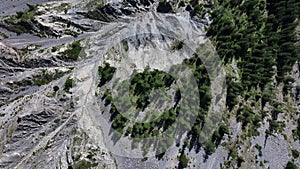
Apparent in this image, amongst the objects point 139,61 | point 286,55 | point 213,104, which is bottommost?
point 213,104

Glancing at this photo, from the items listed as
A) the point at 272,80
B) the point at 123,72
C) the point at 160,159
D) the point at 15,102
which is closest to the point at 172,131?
the point at 160,159

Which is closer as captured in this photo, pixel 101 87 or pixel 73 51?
pixel 101 87

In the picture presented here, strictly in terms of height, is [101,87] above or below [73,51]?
below

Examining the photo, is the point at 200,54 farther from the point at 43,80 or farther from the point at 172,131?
the point at 43,80

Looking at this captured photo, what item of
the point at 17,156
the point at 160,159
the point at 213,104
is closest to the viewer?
the point at 17,156

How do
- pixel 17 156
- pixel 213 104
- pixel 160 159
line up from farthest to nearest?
pixel 213 104
pixel 160 159
pixel 17 156

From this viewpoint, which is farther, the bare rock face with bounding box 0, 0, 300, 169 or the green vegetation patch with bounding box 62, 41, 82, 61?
the green vegetation patch with bounding box 62, 41, 82, 61

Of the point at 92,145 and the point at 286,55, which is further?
the point at 286,55

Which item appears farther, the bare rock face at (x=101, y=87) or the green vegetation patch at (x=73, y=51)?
the green vegetation patch at (x=73, y=51)
